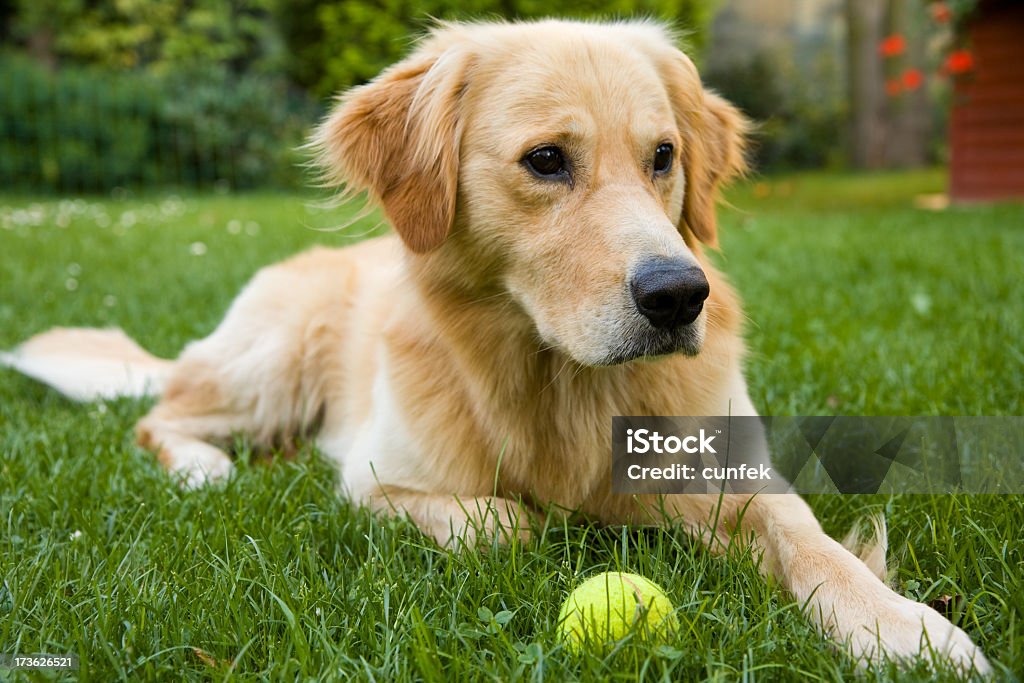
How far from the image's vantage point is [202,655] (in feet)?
5.56

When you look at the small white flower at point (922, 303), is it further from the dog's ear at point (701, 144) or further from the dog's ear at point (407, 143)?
the dog's ear at point (407, 143)

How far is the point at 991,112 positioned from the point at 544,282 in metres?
9.68

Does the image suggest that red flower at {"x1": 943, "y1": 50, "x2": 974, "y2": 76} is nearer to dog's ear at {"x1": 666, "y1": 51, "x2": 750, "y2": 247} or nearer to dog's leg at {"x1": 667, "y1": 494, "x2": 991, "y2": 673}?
dog's ear at {"x1": 666, "y1": 51, "x2": 750, "y2": 247}

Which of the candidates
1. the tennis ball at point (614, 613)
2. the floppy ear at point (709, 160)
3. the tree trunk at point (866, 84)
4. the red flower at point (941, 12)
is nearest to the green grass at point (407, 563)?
the tennis ball at point (614, 613)

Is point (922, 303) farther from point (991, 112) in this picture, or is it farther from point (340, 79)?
point (340, 79)

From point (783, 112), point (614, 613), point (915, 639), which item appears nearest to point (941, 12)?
point (915, 639)

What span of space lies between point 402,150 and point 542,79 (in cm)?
44

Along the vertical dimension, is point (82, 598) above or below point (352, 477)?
above

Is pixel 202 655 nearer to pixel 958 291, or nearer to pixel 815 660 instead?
pixel 815 660

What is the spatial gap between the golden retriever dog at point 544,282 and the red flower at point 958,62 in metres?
7.44

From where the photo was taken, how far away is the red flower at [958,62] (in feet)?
29.1

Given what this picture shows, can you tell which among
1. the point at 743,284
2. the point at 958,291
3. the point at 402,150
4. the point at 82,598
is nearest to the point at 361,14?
the point at 743,284

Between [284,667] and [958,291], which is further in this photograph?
[958,291]
